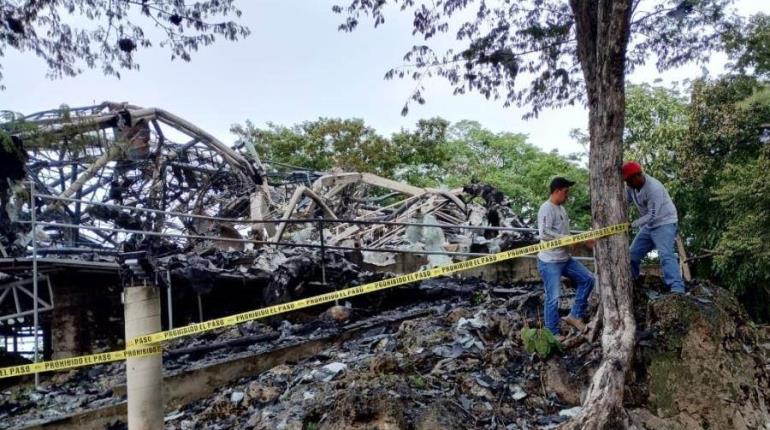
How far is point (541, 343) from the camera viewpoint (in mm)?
4668

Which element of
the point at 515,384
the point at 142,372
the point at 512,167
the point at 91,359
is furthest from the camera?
the point at 512,167

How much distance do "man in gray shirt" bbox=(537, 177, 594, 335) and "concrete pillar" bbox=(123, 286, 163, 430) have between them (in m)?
3.05

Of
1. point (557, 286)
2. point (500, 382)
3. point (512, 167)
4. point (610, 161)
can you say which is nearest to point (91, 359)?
point (500, 382)

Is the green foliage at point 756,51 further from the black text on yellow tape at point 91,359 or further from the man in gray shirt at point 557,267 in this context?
the black text on yellow tape at point 91,359

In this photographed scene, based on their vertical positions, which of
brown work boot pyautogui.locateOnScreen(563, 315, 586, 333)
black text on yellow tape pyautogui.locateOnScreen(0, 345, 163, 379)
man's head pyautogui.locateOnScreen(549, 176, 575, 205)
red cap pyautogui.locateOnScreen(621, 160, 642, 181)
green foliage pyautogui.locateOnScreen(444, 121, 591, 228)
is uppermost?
green foliage pyautogui.locateOnScreen(444, 121, 591, 228)

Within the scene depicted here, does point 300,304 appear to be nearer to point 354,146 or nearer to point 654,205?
point 654,205

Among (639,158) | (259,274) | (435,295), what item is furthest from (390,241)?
(639,158)

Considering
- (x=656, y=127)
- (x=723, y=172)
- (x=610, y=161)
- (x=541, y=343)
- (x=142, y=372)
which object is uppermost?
(x=656, y=127)

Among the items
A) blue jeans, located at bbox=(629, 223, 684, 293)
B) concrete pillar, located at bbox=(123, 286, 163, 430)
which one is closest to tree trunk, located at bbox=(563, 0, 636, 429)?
blue jeans, located at bbox=(629, 223, 684, 293)

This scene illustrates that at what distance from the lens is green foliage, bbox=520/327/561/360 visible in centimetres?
466

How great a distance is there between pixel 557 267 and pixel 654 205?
0.93m

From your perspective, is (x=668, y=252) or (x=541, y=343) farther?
(x=668, y=252)

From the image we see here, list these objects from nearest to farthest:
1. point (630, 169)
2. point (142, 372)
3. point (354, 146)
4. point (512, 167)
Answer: point (142, 372)
point (630, 169)
point (354, 146)
point (512, 167)

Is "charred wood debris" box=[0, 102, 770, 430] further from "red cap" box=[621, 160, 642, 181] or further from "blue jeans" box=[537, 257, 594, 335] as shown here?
"red cap" box=[621, 160, 642, 181]
